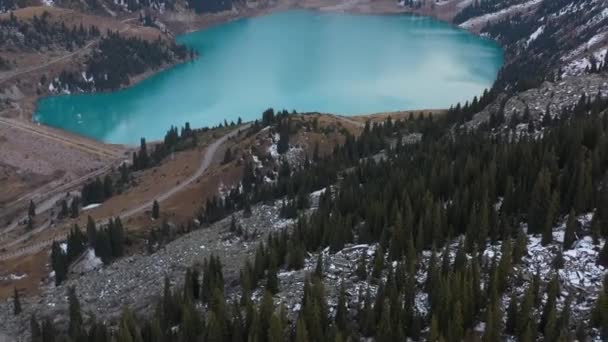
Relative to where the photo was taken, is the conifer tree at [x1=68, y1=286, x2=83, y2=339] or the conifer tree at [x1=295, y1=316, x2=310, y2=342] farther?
the conifer tree at [x1=68, y1=286, x2=83, y2=339]

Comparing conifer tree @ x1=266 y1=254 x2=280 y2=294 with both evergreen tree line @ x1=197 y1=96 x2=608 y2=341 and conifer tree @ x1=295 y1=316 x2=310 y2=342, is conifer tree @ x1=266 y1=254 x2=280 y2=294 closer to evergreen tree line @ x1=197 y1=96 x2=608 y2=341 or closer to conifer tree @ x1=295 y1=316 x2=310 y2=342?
evergreen tree line @ x1=197 y1=96 x2=608 y2=341

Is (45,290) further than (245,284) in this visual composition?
Yes

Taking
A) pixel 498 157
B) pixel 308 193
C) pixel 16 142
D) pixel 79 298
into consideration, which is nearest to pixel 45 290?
pixel 79 298

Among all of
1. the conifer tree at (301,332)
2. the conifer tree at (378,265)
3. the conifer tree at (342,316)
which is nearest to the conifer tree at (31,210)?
the conifer tree at (378,265)

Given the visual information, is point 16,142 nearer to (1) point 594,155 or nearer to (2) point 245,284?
(2) point 245,284

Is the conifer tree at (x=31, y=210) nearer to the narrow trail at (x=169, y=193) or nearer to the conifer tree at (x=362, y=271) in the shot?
the narrow trail at (x=169, y=193)

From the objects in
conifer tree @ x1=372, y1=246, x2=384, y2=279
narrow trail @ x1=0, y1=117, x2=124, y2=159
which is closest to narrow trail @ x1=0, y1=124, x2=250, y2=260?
narrow trail @ x1=0, y1=117, x2=124, y2=159
